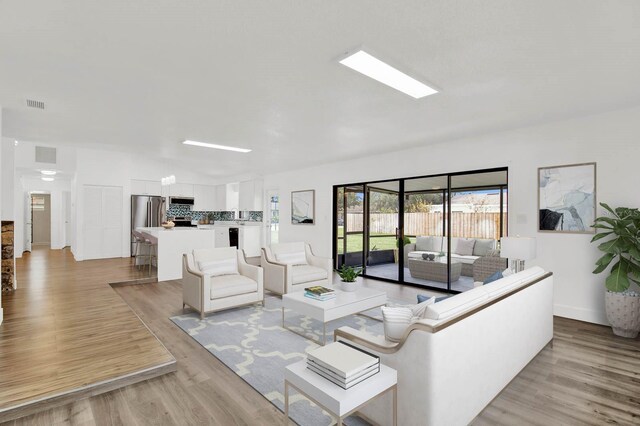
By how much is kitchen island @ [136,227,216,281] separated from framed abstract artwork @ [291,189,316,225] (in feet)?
8.57

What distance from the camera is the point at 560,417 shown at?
2166 millimetres

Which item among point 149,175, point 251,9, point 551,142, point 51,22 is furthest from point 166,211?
point 551,142

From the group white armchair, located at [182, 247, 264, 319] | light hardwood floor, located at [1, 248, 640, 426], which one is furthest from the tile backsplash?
light hardwood floor, located at [1, 248, 640, 426]

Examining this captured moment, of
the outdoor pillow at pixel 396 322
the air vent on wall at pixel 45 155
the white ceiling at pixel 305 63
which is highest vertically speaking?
the air vent on wall at pixel 45 155

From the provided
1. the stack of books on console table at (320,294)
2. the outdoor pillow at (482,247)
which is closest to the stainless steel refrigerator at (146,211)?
the stack of books on console table at (320,294)

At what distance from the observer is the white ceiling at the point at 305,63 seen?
6.74 ft

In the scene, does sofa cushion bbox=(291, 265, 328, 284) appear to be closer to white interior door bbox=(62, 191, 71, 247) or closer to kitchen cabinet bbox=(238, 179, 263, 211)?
kitchen cabinet bbox=(238, 179, 263, 211)

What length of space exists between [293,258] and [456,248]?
287 centimetres

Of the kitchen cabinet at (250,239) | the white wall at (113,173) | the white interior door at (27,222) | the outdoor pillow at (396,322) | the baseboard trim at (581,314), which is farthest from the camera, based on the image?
the white interior door at (27,222)

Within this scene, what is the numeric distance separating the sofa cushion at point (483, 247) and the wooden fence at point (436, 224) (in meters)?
0.09

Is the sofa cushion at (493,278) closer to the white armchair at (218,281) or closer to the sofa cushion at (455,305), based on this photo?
the sofa cushion at (455,305)

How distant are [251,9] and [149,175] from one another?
28.5 ft

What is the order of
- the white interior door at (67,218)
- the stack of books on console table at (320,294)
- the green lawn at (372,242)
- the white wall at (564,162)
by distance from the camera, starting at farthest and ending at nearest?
the white interior door at (67,218), the green lawn at (372,242), the white wall at (564,162), the stack of books on console table at (320,294)

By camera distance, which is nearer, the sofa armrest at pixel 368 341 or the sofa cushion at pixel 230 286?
the sofa armrest at pixel 368 341
